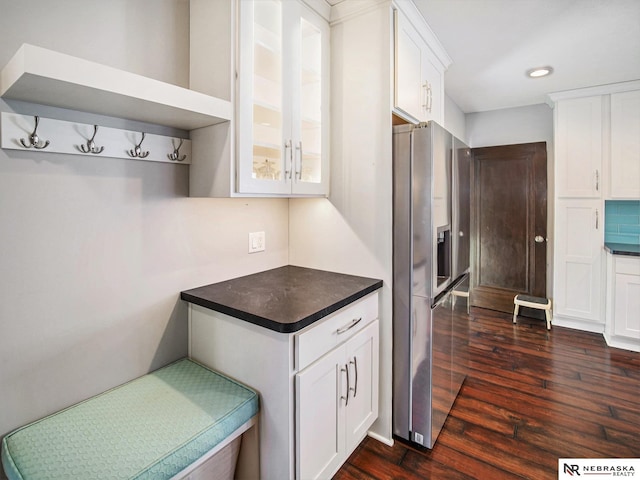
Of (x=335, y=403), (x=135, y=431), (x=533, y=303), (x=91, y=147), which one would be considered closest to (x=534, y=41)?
(x=533, y=303)

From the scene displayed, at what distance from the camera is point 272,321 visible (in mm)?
1218

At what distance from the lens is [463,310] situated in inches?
90.0

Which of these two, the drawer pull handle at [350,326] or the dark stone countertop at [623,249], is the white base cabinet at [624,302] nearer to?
the dark stone countertop at [623,249]

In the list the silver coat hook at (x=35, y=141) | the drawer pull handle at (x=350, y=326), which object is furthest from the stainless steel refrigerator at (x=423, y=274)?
the silver coat hook at (x=35, y=141)

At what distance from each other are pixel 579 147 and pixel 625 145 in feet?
1.13

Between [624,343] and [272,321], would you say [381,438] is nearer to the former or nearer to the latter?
[272,321]

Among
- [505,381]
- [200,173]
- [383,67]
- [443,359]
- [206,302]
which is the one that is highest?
[383,67]

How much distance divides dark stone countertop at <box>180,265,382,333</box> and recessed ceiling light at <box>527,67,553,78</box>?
2.47 m

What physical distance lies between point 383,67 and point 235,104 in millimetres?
837

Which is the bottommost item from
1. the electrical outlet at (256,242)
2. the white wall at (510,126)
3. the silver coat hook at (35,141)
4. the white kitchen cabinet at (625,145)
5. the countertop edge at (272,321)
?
the countertop edge at (272,321)

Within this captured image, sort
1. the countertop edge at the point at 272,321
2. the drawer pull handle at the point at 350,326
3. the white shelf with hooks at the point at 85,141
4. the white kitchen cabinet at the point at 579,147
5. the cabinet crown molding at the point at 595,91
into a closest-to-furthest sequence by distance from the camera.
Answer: the white shelf with hooks at the point at 85,141, the countertop edge at the point at 272,321, the drawer pull handle at the point at 350,326, the cabinet crown molding at the point at 595,91, the white kitchen cabinet at the point at 579,147

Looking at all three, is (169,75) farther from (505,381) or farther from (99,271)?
(505,381)

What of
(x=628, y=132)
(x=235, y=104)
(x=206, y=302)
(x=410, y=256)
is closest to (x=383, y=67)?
(x=235, y=104)

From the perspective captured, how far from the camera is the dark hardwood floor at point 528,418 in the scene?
1684mm
